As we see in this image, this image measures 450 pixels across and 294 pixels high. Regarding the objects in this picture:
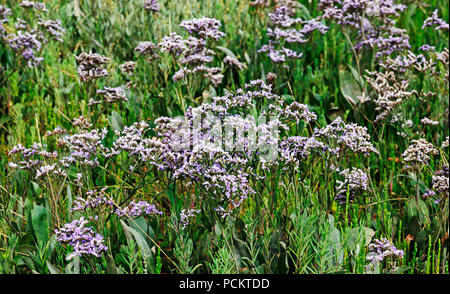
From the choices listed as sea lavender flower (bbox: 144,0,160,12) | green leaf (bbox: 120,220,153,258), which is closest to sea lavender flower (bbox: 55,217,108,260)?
green leaf (bbox: 120,220,153,258)

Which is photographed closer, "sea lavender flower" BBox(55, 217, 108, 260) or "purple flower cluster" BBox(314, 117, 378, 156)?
"sea lavender flower" BBox(55, 217, 108, 260)

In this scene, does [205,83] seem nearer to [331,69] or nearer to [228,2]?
[331,69]

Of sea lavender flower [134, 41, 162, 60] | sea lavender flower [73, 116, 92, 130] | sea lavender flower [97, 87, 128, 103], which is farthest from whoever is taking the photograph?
sea lavender flower [134, 41, 162, 60]

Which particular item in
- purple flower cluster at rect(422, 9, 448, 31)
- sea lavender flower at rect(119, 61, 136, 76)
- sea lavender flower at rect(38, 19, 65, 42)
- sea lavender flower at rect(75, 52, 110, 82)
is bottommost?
sea lavender flower at rect(119, 61, 136, 76)

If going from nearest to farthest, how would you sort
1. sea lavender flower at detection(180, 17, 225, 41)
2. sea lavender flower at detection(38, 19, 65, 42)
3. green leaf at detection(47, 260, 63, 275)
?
1. green leaf at detection(47, 260, 63, 275)
2. sea lavender flower at detection(180, 17, 225, 41)
3. sea lavender flower at detection(38, 19, 65, 42)

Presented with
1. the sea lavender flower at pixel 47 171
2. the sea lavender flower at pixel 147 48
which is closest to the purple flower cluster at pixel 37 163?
the sea lavender flower at pixel 47 171

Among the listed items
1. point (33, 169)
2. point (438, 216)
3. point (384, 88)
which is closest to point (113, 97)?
point (33, 169)

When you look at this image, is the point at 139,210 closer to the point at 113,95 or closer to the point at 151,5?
the point at 113,95

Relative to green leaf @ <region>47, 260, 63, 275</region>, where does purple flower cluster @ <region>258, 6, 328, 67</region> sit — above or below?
above

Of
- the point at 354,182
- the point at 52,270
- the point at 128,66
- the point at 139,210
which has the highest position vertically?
the point at 128,66

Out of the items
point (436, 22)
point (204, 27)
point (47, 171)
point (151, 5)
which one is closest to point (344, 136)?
point (204, 27)

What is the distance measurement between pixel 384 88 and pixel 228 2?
275cm

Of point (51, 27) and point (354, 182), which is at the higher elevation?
point (51, 27)

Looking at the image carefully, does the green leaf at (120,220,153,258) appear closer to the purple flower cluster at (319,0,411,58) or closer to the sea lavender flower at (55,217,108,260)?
the sea lavender flower at (55,217,108,260)
